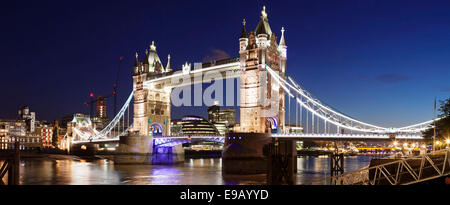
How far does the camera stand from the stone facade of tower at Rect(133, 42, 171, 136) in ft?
235

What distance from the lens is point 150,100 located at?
72.4 m

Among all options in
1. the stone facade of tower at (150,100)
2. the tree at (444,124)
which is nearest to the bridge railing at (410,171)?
the tree at (444,124)

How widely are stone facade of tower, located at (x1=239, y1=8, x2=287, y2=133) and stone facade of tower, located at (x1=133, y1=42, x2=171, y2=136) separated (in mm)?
21755

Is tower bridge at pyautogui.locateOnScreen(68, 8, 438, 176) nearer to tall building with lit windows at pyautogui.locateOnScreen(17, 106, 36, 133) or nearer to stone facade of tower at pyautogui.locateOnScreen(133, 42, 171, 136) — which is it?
stone facade of tower at pyautogui.locateOnScreen(133, 42, 171, 136)

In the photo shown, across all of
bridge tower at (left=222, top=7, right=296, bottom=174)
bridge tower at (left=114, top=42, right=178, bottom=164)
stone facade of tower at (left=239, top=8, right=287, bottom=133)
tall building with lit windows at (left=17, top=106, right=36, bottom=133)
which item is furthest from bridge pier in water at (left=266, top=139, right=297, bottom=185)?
tall building with lit windows at (left=17, top=106, right=36, bottom=133)

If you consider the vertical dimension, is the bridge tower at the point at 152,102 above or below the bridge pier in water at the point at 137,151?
above

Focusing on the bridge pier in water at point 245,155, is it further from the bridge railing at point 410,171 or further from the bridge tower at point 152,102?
the bridge tower at point 152,102

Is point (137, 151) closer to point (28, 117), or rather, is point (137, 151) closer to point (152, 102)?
point (152, 102)

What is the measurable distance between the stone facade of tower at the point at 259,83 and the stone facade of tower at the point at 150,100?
21755 millimetres

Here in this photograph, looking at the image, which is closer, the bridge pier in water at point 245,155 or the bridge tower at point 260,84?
the bridge pier in water at point 245,155

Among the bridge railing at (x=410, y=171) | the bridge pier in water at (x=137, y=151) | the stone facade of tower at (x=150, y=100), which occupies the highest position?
the stone facade of tower at (x=150, y=100)

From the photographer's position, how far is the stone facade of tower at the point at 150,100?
71.7m
